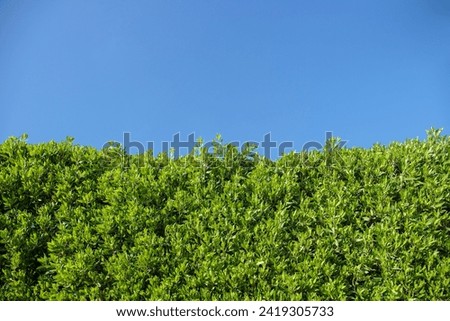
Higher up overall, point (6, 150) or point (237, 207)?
point (6, 150)

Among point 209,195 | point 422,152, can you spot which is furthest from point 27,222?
point 422,152

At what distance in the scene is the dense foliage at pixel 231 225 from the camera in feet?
25.6

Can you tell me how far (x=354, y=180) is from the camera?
824 cm

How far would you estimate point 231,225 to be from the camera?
7.99 meters

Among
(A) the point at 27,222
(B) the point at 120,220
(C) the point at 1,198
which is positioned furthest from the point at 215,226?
(C) the point at 1,198

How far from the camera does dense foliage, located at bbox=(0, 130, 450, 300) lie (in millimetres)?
7809

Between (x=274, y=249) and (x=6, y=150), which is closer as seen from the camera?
(x=274, y=249)

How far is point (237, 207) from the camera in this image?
8.13 meters

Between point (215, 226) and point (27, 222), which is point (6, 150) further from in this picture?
point (215, 226)
